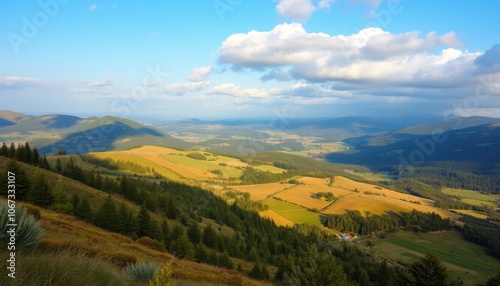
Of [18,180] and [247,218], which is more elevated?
[18,180]

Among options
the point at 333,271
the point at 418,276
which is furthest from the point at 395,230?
the point at 333,271

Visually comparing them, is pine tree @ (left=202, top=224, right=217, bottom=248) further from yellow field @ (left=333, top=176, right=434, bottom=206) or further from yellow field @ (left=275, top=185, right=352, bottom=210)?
yellow field @ (left=333, top=176, right=434, bottom=206)

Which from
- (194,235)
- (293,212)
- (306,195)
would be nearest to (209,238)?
(194,235)

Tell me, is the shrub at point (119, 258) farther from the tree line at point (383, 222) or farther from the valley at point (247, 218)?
the tree line at point (383, 222)

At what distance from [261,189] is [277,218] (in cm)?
4798

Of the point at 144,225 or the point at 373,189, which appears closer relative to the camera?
the point at 144,225

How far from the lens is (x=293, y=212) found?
128 metres

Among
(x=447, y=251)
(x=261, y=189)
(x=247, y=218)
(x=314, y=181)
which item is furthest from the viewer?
(x=314, y=181)

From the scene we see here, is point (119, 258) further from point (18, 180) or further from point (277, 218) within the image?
point (277, 218)

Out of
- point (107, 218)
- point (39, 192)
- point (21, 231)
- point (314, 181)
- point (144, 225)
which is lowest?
point (314, 181)

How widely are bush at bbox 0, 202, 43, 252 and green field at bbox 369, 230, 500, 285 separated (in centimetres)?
8927

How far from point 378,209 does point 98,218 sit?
402ft

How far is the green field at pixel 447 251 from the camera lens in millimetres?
75625

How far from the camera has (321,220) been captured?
120 m
